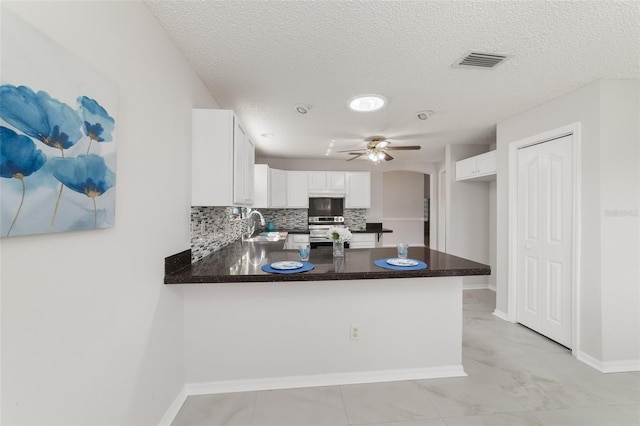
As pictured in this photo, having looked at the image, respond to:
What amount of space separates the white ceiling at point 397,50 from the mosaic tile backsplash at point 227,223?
1.13 m

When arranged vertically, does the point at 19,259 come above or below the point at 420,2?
below

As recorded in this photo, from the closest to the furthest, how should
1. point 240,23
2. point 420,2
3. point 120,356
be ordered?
point 120,356 < point 420,2 < point 240,23

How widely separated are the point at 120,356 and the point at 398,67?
8.07 ft

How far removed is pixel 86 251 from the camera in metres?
1.02

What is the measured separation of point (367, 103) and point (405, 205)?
5857 millimetres

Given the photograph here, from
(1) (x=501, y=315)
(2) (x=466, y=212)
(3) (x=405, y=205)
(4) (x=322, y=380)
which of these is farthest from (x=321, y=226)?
(3) (x=405, y=205)

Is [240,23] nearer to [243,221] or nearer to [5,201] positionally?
[5,201]

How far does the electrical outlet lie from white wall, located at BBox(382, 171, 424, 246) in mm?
6100

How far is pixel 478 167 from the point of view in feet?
12.4

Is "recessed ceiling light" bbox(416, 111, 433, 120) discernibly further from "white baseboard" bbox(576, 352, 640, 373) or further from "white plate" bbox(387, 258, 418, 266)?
"white baseboard" bbox(576, 352, 640, 373)

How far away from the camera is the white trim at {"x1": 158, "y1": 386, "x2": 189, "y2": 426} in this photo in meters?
1.61

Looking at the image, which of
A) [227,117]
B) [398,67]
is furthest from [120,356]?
[398,67]

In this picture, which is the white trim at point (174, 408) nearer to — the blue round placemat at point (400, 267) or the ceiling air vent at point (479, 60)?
the blue round placemat at point (400, 267)

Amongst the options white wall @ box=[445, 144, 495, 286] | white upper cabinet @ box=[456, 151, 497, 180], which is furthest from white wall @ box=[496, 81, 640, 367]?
white wall @ box=[445, 144, 495, 286]
